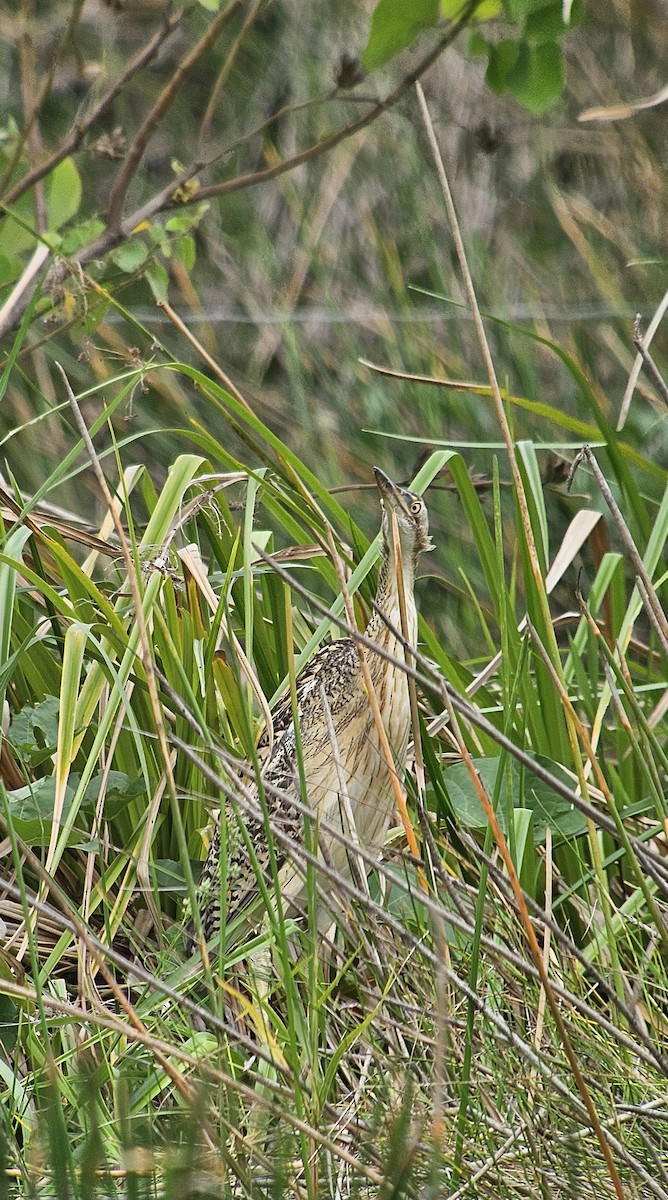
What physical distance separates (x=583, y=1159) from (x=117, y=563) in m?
1.64

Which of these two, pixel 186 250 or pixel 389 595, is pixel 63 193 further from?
pixel 389 595

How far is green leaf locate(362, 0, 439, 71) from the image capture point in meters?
2.65

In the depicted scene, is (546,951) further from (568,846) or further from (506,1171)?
(568,846)

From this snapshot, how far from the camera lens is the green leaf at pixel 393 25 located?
265 cm

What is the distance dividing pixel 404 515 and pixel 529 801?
0.56m

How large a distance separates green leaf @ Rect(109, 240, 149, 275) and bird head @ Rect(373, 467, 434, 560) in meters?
0.94

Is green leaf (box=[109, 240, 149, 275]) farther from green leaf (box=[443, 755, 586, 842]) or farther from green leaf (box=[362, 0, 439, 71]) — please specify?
green leaf (box=[443, 755, 586, 842])

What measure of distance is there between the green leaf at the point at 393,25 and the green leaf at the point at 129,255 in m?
0.75

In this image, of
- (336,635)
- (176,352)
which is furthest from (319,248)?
(336,635)

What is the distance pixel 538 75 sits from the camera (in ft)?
9.13

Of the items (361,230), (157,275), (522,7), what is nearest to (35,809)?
(157,275)

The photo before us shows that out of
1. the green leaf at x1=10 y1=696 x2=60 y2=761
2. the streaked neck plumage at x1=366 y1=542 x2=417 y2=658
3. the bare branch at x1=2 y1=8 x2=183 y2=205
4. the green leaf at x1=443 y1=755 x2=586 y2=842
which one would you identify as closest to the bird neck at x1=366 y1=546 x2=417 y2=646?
the streaked neck plumage at x1=366 y1=542 x2=417 y2=658

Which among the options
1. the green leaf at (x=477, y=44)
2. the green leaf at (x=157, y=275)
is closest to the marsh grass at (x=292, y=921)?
the green leaf at (x=157, y=275)

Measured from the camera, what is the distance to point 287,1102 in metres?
1.65
